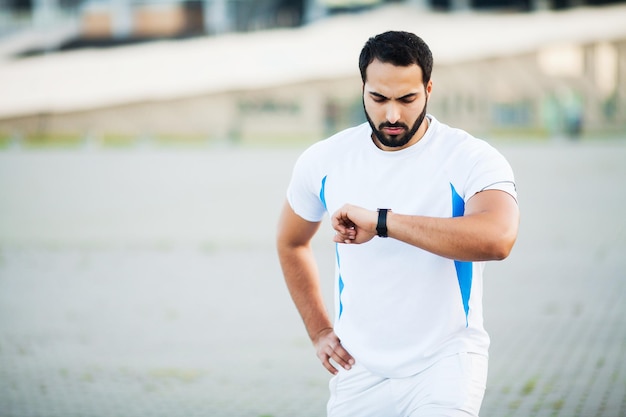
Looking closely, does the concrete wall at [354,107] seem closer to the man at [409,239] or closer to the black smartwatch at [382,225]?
the man at [409,239]

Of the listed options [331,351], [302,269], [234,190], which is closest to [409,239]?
[331,351]

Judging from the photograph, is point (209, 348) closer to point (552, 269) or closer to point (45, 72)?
point (552, 269)

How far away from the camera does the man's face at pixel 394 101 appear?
115 inches

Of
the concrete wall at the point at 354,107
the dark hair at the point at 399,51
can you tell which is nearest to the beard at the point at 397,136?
the dark hair at the point at 399,51

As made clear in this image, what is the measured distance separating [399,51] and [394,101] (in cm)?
15

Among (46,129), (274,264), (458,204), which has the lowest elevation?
(46,129)

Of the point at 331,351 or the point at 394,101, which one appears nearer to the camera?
the point at 394,101

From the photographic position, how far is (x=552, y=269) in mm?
11453

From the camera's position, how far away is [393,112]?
295 cm

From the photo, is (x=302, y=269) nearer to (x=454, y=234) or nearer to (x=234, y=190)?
(x=454, y=234)

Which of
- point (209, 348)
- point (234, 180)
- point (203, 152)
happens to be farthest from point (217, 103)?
point (209, 348)

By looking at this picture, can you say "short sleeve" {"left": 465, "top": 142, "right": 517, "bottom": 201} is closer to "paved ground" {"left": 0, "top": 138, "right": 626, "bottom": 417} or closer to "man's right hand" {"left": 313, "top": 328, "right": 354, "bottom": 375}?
"man's right hand" {"left": 313, "top": 328, "right": 354, "bottom": 375}

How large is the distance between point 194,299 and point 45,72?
157 feet

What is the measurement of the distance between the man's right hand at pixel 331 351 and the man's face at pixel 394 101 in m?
0.75
